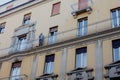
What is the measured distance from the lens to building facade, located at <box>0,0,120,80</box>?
18.0m

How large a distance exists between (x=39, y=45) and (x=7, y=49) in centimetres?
438

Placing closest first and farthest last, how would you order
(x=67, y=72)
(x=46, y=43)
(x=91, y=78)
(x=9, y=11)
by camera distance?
(x=91, y=78)
(x=67, y=72)
(x=46, y=43)
(x=9, y=11)

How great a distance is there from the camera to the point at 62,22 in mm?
22375

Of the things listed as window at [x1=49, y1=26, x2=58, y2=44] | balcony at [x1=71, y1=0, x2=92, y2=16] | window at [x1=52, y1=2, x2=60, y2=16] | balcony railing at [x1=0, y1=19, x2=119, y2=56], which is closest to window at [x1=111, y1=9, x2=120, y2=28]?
balcony railing at [x1=0, y1=19, x2=119, y2=56]

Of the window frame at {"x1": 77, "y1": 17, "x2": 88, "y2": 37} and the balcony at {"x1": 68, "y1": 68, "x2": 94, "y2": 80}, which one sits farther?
the window frame at {"x1": 77, "y1": 17, "x2": 88, "y2": 37}

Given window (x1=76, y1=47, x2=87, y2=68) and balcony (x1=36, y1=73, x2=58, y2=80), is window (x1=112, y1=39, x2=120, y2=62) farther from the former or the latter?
balcony (x1=36, y1=73, x2=58, y2=80)

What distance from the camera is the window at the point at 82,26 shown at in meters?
20.6

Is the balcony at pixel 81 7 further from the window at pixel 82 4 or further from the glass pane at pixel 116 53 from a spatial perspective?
the glass pane at pixel 116 53

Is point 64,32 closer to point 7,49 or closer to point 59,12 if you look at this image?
point 59,12

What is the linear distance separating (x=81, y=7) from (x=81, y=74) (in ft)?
22.1

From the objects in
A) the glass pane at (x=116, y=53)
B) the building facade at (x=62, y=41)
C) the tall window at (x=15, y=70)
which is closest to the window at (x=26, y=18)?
the building facade at (x=62, y=41)

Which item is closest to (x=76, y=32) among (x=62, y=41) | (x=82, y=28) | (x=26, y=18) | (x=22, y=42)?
(x=82, y=28)

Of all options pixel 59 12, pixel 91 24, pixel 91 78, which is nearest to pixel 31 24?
pixel 59 12

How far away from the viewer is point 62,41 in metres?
20.8
